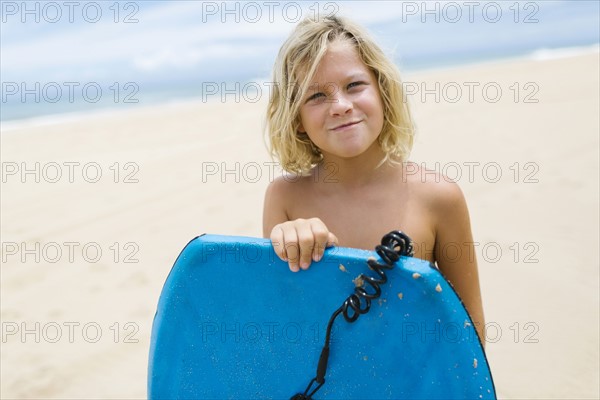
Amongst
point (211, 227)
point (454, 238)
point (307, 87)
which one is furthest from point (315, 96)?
point (211, 227)

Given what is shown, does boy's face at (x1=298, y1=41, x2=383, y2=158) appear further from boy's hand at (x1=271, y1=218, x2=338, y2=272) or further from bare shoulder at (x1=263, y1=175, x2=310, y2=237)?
boy's hand at (x1=271, y1=218, x2=338, y2=272)

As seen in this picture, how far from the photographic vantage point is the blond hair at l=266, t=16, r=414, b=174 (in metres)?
1.56

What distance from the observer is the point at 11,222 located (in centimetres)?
498

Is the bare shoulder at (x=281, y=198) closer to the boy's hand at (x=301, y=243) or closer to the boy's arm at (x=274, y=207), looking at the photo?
the boy's arm at (x=274, y=207)

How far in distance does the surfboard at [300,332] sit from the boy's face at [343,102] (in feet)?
1.26

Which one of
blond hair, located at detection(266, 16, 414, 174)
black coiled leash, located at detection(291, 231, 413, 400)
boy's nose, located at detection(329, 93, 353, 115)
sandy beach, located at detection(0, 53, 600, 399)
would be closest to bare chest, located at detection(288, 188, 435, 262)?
blond hair, located at detection(266, 16, 414, 174)

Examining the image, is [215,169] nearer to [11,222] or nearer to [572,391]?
[11,222]

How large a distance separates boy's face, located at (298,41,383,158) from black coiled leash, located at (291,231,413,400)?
395mm

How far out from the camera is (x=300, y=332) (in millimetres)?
1301

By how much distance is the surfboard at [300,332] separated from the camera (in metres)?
1.16

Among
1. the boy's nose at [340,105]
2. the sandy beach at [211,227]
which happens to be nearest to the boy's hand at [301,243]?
the boy's nose at [340,105]

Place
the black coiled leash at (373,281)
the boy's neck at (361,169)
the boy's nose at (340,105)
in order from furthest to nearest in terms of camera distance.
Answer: the boy's neck at (361,169) < the boy's nose at (340,105) < the black coiled leash at (373,281)

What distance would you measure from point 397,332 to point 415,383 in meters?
0.10

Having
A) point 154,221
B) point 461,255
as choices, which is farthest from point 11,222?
point 461,255
